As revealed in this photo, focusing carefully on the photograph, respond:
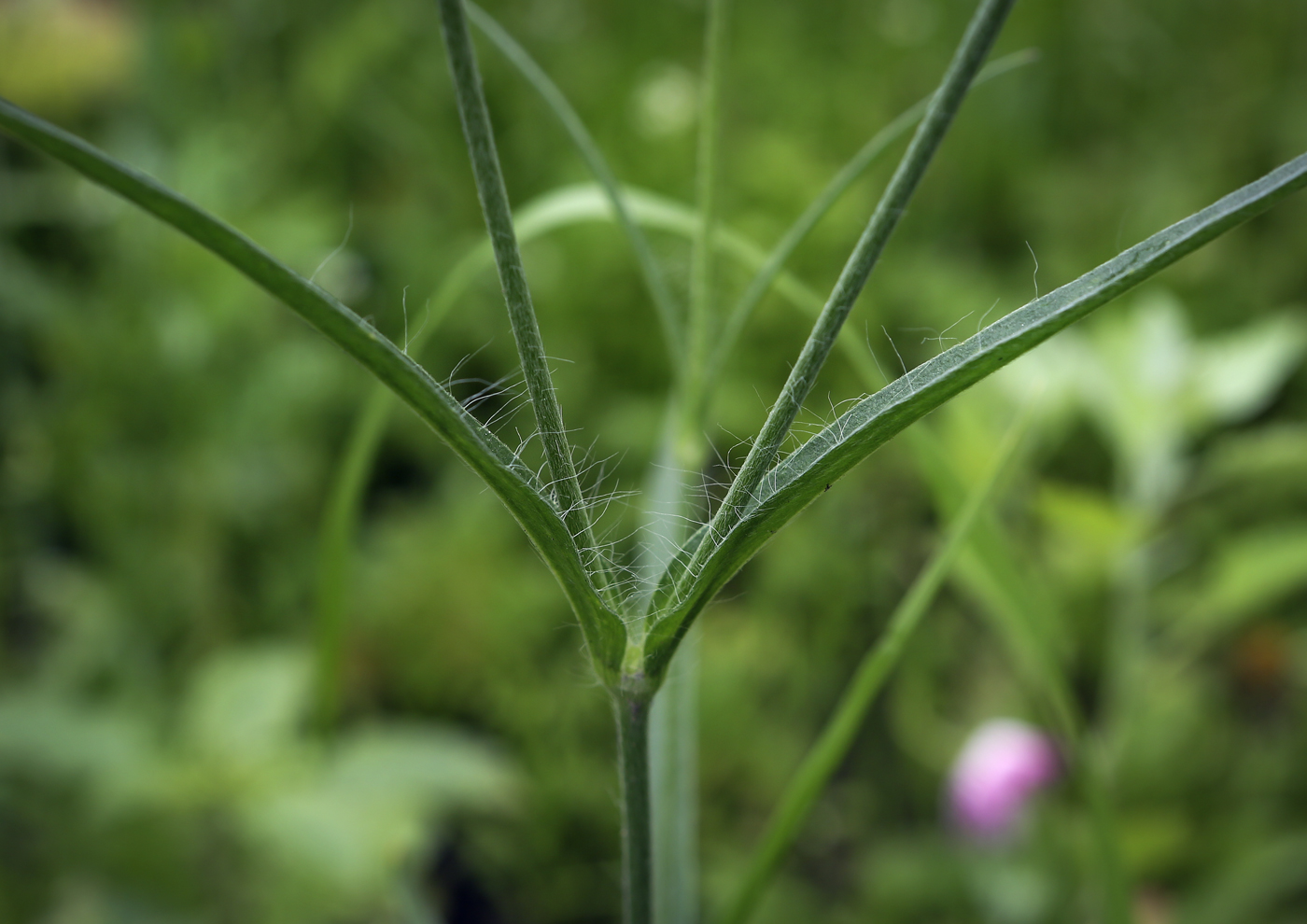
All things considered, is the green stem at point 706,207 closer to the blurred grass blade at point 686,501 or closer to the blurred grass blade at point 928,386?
the blurred grass blade at point 686,501

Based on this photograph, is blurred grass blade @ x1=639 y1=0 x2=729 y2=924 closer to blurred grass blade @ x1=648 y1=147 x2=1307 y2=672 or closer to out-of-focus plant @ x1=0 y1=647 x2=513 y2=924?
blurred grass blade @ x1=648 y1=147 x2=1307 y2=672

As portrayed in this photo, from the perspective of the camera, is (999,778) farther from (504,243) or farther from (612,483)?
(504,243)

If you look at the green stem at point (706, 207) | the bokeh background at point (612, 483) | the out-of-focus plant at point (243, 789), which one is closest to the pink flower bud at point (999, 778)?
the bokeh background at point (612, 483)

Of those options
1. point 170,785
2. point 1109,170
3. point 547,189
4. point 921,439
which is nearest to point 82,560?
point 170,785

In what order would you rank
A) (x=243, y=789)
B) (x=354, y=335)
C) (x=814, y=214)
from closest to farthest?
(x=354, y=335), (x=814, y=214), (x=243, y=789)

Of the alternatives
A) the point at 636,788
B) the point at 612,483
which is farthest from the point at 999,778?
the point at 636,788

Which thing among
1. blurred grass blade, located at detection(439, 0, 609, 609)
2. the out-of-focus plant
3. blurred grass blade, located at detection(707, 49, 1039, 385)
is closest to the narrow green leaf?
blurred grass blade, located at detection(439, 0, 609, 609)

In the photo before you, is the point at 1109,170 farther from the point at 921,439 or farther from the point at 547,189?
the point at 921,439
